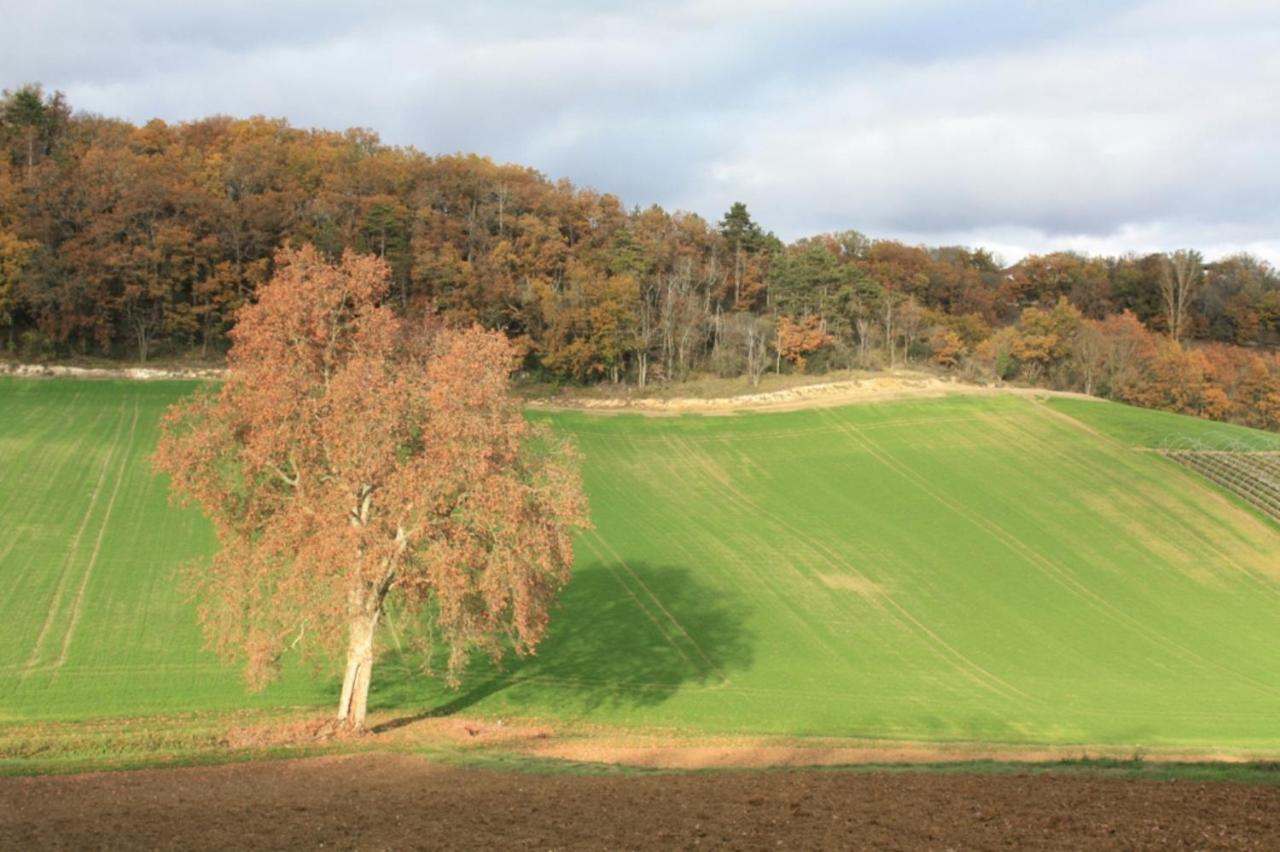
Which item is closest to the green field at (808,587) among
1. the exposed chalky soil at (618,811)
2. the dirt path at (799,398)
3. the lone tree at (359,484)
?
the dirt path at (799,398)

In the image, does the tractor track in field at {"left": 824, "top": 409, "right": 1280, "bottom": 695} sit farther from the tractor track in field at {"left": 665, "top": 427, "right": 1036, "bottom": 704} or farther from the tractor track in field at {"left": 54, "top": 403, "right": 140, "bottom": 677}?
the tractor track in field at {"left": 54, "top": 403, "right": 140, "bottom": 677}

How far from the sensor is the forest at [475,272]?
3194 inches

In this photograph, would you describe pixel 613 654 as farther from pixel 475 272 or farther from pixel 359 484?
pixel 475 272

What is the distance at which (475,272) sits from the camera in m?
92.8

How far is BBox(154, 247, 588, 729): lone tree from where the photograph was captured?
84.9 ft

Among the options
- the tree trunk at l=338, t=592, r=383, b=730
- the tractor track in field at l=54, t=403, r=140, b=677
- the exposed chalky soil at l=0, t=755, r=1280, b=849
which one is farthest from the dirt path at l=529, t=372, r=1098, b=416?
the exposed chalky soil at l=0, t=755, r=1280, b=849

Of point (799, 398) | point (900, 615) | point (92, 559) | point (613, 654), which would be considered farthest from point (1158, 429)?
point (92, 559)

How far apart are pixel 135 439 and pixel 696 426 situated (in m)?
35.0

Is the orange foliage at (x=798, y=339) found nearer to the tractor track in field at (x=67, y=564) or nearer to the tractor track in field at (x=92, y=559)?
the tractor track in field at (x=92, y=559)

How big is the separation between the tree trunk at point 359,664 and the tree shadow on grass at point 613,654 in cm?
111

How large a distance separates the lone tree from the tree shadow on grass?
4134mm

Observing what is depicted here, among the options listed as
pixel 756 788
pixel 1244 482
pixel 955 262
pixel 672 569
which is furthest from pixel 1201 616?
pixel 955 262

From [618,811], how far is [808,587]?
28856mm

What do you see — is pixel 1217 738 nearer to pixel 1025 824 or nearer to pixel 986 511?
pixel 1025 824
